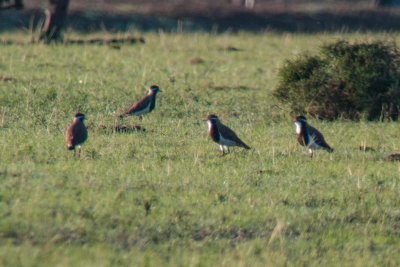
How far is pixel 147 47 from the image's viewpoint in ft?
Result: 99.0

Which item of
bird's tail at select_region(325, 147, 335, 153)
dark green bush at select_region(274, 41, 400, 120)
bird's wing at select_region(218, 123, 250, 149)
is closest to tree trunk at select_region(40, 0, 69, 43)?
dark green bush at select_region(274, 41, 400, 120)

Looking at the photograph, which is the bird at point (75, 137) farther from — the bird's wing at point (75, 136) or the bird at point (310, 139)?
the bird at point (310, 139)

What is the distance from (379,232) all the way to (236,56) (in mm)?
18171

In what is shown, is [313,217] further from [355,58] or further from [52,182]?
[355,58]

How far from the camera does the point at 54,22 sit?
32.5 metres

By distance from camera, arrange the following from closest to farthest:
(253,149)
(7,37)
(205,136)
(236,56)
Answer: (253,149) < (205,136) < (236,56) < (7,37)

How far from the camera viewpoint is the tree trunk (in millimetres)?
31234

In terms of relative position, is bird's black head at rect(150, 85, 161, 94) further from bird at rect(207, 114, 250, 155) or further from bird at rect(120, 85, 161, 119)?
bird at rect(207, 114, 250, 155)

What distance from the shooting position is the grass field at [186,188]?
9.83 metres

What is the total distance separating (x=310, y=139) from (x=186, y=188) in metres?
2.99

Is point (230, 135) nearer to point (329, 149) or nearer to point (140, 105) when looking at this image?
point (329, 149)

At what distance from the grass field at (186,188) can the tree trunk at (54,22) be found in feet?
35.4

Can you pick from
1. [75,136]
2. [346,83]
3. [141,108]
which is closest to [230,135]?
[75,136]

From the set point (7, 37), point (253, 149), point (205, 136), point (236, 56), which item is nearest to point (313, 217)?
point (253, 149)
